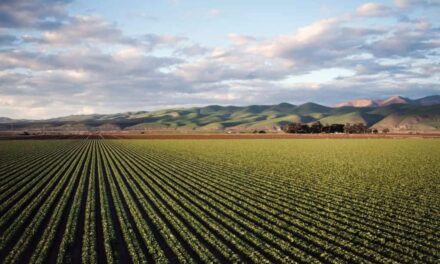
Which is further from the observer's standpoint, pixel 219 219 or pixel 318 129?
pixel 318 129

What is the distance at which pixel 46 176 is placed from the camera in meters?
34.2

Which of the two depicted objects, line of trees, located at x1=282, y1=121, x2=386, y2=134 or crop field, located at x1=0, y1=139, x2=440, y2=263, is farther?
line of trees, located at x1=282, y1=121, x2=386, y2=134

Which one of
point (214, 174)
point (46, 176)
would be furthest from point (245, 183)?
point (46, 176)

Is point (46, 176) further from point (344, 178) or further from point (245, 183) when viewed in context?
point (344, 178)

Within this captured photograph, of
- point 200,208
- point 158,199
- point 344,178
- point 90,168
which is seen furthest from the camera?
point 90,168

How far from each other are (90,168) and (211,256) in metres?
31.2

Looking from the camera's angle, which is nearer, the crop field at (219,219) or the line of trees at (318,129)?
the crop field at (219,219)

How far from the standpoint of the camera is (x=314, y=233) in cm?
1642

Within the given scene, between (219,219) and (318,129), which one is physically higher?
(219,219)

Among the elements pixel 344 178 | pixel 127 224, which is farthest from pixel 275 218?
pixel 344 178

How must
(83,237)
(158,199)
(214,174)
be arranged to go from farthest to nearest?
1. (214,174)
2. (158,199)
3. (83,237)

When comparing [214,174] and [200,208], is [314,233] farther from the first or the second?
[214,174]

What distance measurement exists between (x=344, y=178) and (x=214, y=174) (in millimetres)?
12312

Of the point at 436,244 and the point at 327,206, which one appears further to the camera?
the point at 327,206
